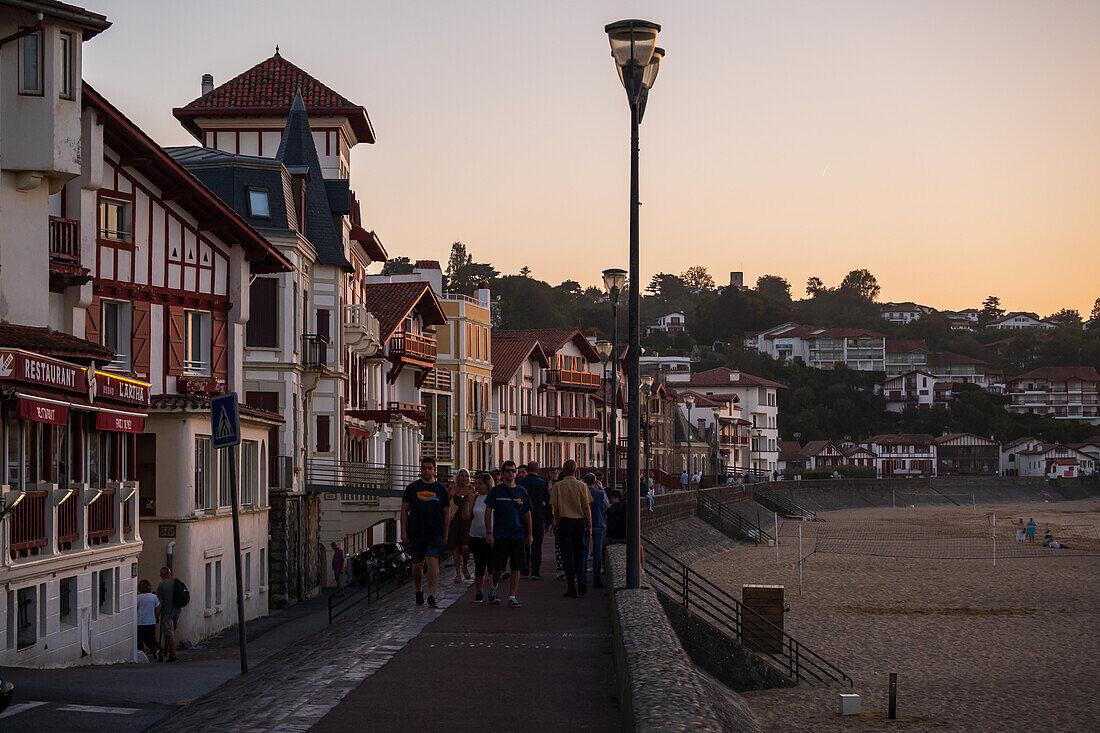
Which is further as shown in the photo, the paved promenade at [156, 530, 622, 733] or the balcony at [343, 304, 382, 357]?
the balcony at [343, 304, 382, 357]

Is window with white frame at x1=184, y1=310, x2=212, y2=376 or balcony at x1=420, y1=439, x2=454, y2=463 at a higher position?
window with white frame at x1=184, y1=310, x2=212, y2=376

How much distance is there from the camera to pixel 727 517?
71.2m

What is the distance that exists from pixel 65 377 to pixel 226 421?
6023mm

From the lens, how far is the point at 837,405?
181 metres

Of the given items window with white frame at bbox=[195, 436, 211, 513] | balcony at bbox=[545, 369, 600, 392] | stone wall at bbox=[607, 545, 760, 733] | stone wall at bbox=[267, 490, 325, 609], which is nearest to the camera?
stone wall at bbox=[607, 545, 760, 733]

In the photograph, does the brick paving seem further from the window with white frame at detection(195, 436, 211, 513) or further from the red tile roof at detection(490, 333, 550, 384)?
the red tile roof at detection(490, 333, 550, 384)

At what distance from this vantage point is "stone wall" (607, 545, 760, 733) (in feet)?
25.6

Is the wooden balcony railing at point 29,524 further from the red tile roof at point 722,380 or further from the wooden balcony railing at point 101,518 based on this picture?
the red tile roof at point 722,380

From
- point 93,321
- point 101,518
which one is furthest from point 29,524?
point 93,321

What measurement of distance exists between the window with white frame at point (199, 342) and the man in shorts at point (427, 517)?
581 inches

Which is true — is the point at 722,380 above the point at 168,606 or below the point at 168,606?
above

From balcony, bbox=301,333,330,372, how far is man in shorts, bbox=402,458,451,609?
21.2 metres

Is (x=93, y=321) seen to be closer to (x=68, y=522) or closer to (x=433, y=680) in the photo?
(x=68, y=522)

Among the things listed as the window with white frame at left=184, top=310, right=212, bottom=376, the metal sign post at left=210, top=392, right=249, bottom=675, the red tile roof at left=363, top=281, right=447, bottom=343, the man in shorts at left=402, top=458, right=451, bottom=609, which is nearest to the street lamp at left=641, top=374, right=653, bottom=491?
the red tile roof at left=363, top=281, right=447, bottom=343
